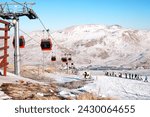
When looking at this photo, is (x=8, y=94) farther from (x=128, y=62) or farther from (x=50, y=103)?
(x=128, y=62)

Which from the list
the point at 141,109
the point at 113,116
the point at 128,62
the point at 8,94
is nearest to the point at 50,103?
the point at 113,116

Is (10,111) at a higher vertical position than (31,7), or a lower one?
lower

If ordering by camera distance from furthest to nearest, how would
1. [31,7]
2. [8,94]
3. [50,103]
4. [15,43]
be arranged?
[31,7]
[15,43]
[8,94]
[50,103]

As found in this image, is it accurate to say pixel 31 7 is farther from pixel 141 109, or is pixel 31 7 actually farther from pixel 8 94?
pixel 141 109

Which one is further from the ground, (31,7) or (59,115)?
(31,7)

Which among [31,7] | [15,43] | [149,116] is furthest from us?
[31,7]

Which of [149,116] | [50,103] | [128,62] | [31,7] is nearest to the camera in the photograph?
[149,116]

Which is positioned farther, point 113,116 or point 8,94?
point 8,94

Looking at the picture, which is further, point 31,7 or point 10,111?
point 31,7

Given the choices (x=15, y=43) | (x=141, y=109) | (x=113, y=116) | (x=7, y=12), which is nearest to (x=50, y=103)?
(x=113, y=116)
